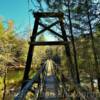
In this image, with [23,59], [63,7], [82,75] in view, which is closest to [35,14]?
[63,7]

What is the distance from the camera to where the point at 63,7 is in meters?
14.0

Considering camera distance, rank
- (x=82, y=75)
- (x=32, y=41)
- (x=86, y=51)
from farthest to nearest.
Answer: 1. (x=82, y=75)
2. (x=86, y=51)
3. (x=32, y=41)

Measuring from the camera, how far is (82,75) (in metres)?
19.6

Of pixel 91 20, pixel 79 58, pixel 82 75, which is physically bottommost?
pixel 82 75

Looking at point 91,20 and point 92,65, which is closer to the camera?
point 91,20

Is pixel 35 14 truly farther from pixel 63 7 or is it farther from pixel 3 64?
pixel 3 64

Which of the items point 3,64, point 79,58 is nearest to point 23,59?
point 3,64

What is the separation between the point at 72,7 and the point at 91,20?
5.05ft

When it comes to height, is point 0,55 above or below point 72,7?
below

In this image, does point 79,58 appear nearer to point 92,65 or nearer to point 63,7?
point 92,65

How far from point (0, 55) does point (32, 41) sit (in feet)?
31.9

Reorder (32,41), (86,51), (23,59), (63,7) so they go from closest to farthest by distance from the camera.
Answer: (32,41), (63,7), (86,51), (23,59)

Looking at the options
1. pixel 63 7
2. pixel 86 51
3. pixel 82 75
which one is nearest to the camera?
pixel 63 7

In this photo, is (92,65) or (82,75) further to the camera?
(82,75)
